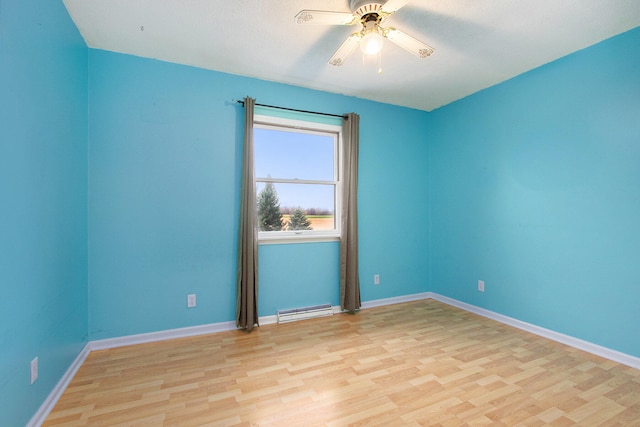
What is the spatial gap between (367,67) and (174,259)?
8.68ft

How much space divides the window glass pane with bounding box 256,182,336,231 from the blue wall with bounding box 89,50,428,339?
26 centimetres

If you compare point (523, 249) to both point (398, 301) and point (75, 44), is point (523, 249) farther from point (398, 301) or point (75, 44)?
point (75, 44)

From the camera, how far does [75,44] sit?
215 cm

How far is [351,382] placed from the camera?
1.99 m

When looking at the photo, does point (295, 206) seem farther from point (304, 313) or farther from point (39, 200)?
point (39, 200)

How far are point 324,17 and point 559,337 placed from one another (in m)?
3.32

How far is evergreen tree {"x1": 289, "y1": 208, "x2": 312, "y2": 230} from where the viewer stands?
3.29m

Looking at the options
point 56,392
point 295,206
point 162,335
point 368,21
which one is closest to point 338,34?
point 368,21

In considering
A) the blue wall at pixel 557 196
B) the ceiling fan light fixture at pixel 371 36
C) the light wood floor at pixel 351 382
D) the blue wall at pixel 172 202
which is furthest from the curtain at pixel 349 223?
the ceiling fan light fixture at pixel 371 36

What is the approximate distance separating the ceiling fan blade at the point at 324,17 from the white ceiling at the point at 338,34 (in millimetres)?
218

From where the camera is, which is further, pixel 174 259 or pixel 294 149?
pixel 294 149

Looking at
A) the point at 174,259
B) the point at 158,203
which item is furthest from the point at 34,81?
the point at 174,259

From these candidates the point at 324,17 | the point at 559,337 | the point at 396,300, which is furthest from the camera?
the point at 396,300

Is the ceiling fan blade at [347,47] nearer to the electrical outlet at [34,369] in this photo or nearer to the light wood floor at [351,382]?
the light wood floor at [351,382]
